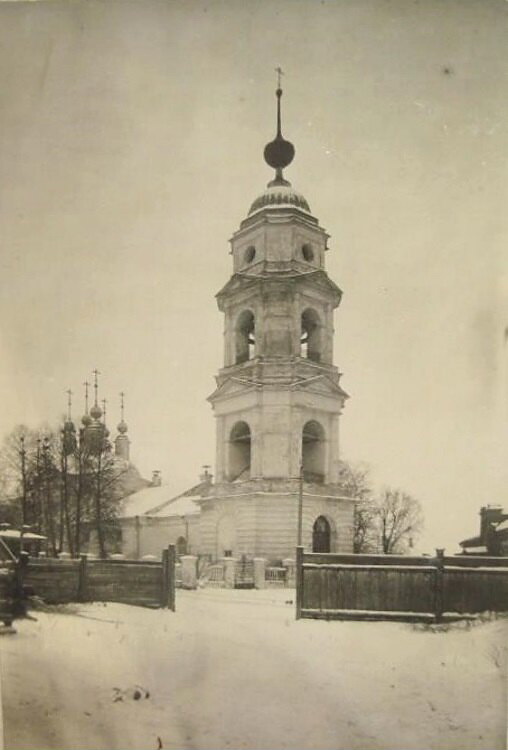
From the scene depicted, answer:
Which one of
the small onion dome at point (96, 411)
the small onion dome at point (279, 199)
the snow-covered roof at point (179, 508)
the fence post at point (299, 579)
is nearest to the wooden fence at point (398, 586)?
the fence post at point (299, 579)

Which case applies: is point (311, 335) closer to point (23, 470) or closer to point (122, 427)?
point (122, 427)

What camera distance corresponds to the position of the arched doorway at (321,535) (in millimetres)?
3006

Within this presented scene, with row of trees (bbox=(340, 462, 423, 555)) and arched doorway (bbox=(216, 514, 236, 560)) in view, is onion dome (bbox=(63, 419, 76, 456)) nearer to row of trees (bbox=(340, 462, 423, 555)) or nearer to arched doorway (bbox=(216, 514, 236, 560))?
arched doorway (bbox=(216, 514, 236, 560))

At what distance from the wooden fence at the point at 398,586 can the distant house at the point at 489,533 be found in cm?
4

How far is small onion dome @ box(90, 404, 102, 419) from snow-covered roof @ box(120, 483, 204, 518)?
0.36 metres

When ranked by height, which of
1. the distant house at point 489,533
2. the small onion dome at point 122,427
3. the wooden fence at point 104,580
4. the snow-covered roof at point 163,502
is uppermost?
the small onion dome at point 122,427

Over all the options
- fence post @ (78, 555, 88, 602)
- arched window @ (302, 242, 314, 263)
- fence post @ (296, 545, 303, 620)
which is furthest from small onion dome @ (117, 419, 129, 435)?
arched window @ (302, 242, 314, 263)

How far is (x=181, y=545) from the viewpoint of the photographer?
309cm

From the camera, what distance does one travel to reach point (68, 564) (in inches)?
127

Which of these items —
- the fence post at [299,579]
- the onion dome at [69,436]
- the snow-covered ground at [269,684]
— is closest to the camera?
the snow-covered ground at [269,684]

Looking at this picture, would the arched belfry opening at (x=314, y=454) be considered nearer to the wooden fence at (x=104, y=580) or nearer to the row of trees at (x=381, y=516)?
the row of trees at (x=381, y=516)

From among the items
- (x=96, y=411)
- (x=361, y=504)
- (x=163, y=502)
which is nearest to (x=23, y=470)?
(x=96, y=411)

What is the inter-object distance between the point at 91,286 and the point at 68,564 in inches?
47.2

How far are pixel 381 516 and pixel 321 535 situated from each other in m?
0.25
